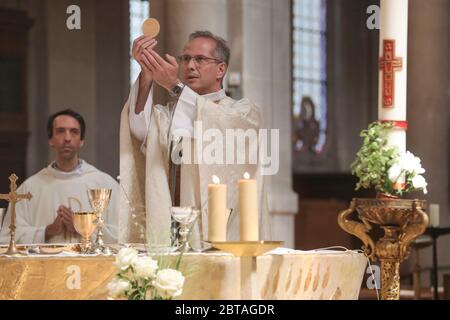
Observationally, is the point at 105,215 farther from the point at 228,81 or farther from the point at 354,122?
the point at 354,122

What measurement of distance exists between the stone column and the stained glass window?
18.7ft

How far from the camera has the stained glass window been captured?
18.5 m

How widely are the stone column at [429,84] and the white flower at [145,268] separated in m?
8.88

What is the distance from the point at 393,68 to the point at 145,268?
132 cm

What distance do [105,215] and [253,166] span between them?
1.56 metres

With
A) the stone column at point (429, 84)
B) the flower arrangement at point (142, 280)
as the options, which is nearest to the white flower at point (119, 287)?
the flower arrangement at point (142, 280)

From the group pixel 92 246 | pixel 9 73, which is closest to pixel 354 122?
pixel 9 73

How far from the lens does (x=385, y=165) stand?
178 inches

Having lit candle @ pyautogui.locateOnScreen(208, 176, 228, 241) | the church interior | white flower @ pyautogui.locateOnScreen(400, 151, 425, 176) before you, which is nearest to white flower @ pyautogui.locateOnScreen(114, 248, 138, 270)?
lit candle @ pyautogui.locateOnScreen(208, 176, 228, 241)

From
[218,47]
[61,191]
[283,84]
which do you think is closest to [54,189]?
[61,191]

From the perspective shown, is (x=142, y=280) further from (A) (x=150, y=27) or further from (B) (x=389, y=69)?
(A) (x=150, y=27)

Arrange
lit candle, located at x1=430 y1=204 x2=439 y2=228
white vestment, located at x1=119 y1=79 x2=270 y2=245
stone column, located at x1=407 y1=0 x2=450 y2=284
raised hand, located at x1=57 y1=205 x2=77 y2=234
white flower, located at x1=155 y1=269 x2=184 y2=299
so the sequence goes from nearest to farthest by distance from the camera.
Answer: white flower, located at x1=155 y1=269 x2=184 y2=299 → white vestment, located at x1=119 y1=79 x2=270 y2=245 → raised hand, located at x1=57 y1=205 x2=77 y2=234 → lit candle, located at x1=430 y1=204 x2=439 y2=228 → stone column, located at x1=407 y1=0 x2=450 y2=284

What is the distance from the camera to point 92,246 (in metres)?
5.20

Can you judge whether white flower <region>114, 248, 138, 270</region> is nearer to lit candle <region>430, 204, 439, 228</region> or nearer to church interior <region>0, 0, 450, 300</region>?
church interior <region>0, 0, 450, 300</region>
